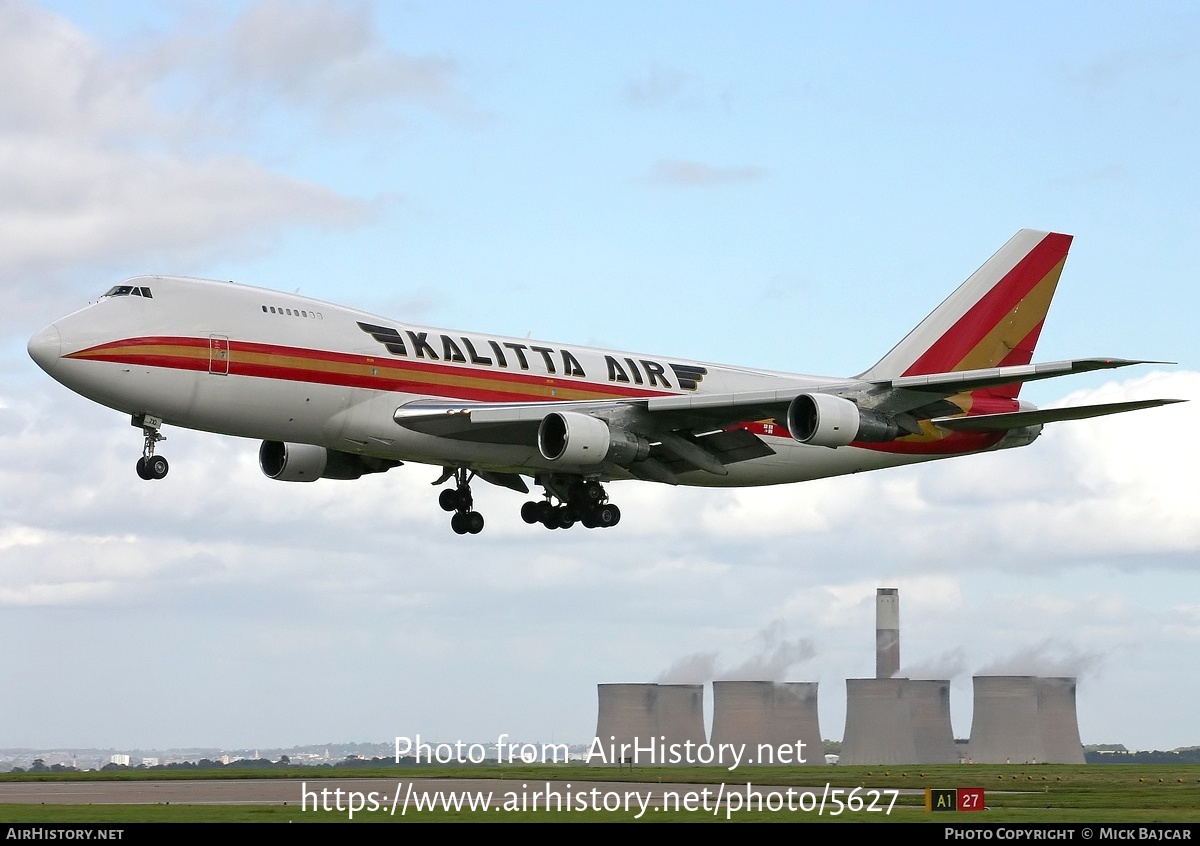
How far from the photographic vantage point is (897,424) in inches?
1834

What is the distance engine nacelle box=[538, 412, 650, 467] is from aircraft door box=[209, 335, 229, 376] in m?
9.29

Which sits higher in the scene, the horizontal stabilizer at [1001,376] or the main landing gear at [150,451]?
the horizontal stabilizer at [1001,376]

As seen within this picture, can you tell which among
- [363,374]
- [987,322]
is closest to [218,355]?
[363,374]

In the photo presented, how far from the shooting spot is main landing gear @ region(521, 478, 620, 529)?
4975 cm

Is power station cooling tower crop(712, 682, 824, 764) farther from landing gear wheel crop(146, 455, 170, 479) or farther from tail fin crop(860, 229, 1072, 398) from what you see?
landing gear wheel crop(146, 455, 170, 479)

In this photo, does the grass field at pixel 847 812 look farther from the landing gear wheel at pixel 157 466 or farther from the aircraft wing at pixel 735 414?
the aircraft wing at pixel 735 414

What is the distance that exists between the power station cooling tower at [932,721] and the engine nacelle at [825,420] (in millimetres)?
69321

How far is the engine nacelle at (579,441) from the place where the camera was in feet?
142

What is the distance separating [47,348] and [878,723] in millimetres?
82409

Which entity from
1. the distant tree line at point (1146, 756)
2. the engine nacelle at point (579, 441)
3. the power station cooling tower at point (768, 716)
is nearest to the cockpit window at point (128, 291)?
the engine nacelle at point (579, 441)
